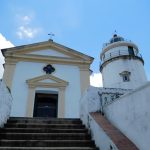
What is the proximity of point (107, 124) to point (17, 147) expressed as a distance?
8.81 ft

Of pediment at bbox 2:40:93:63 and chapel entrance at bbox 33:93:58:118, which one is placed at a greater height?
pediment at bbox 2:40:93:63

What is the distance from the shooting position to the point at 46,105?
14.0 meters

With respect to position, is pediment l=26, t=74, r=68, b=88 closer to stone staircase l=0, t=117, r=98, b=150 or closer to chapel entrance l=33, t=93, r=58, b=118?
chapel entrance l=33, t=93, r=58, b=118

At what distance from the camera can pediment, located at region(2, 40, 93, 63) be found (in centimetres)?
1461

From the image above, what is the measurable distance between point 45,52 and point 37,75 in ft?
6.72

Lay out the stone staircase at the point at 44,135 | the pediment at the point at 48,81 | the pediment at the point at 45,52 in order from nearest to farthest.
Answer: the stone staircase at the point at 44,135, the pediment at the point at 48,81, the pediment at the point at 45,52

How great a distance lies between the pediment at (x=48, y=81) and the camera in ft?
45.4

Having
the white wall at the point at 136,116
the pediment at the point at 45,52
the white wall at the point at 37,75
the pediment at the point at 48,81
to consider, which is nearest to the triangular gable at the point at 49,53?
the pediment at the point at 45,52

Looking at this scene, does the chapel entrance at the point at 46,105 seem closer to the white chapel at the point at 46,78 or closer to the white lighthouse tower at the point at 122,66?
the white chapel at the point at 46,78

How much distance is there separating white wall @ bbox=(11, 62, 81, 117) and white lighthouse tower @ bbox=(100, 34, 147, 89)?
8.12m

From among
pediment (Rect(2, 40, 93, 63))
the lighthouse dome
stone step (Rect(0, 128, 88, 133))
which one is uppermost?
the lighthouse dome

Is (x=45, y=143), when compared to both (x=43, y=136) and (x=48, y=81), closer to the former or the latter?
(x=43, y=136)

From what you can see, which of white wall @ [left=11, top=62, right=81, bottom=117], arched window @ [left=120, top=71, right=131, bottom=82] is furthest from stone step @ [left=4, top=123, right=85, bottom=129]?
arched window @ [left=120, top=71, right=131, bottom=82]

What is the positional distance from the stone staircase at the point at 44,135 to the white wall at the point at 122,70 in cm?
1413
